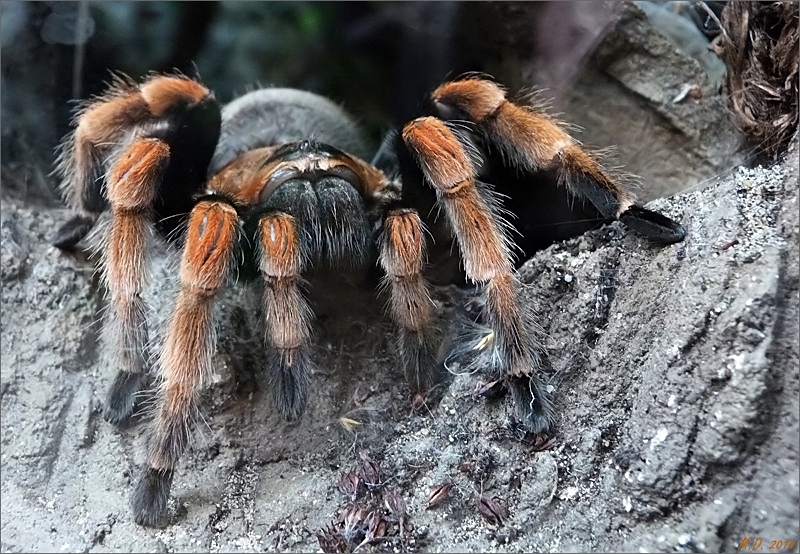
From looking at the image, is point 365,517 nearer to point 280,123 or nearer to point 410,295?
point 410,295

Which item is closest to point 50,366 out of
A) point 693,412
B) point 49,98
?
point 49,98

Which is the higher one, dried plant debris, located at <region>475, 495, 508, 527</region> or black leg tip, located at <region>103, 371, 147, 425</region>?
dried plant debris, located at <region>475, 495, 508, 527</region>

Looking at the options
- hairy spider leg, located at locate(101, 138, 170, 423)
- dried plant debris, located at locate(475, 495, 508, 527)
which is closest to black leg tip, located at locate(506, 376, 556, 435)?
dried plant debris, located at locate(475, 495, 508, 527)

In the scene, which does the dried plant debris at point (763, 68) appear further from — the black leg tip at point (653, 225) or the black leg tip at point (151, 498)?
the black leg tip at point (151, 498)

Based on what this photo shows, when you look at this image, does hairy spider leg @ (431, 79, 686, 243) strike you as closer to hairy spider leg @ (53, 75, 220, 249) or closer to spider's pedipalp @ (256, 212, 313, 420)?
spider's pedipalp @ (256, 212, 313, 420)

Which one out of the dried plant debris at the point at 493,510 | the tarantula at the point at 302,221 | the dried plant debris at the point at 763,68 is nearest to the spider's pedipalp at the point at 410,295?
the tarantula at the point at 302,221

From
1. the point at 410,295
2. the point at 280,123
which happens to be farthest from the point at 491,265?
the point at 280,123
